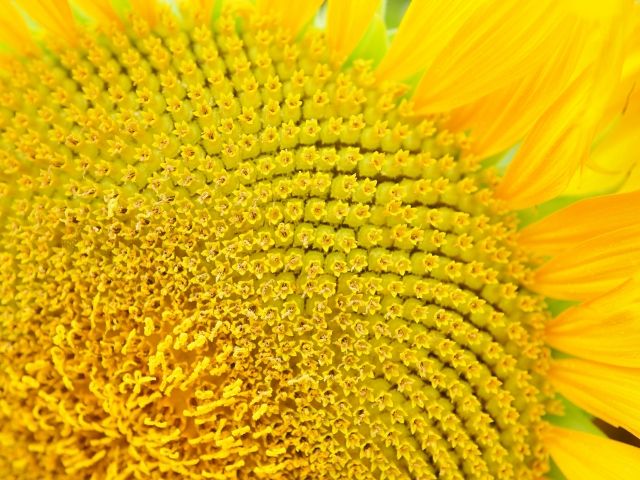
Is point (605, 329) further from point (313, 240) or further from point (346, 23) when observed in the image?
point (346, 23)

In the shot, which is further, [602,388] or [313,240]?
[602,388]

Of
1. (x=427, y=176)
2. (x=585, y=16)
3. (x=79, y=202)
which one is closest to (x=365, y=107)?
(x=427, y=176)

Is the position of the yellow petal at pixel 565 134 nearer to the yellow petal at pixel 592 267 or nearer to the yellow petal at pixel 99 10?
the yellow petal at pixel 592 267

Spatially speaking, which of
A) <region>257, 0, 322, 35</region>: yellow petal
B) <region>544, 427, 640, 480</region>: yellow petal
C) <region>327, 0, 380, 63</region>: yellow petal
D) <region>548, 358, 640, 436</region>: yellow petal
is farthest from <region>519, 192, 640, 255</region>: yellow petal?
<region>257, 0, 322, 35</region>: yellow petal

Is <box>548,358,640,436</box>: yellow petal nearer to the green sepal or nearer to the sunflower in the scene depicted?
the sunflower

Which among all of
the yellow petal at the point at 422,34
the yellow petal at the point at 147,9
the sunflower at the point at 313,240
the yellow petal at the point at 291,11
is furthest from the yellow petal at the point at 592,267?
the yellow petal at the point at 147,9

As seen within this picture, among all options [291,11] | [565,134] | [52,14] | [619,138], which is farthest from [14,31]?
[619,138]

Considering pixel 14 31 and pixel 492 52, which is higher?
pixel 492 52

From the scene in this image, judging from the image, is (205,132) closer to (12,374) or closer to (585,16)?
(12,374)

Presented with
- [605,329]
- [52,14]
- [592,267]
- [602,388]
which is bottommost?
[602,388]
